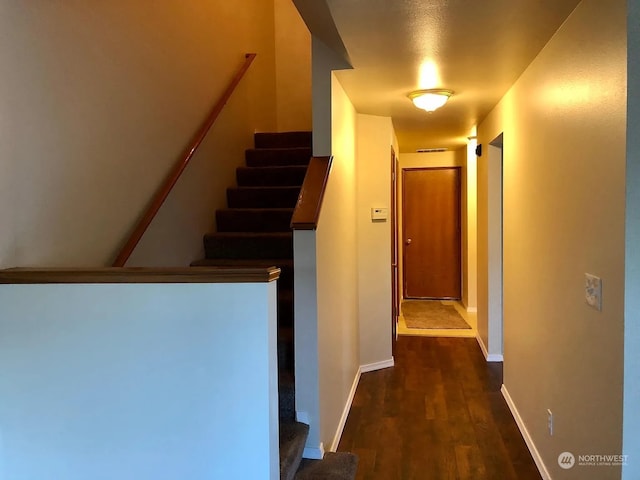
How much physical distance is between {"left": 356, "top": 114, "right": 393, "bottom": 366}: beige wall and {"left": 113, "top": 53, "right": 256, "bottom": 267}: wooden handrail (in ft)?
3.69

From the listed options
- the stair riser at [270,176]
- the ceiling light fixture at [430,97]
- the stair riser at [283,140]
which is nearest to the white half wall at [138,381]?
the ceiling light fixture at [430,97]

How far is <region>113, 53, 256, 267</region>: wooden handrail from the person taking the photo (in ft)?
7.80

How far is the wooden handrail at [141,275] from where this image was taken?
145 centimetres

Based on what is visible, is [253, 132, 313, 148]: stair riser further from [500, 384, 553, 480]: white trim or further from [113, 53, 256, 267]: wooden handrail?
[500, 384, 553, 480]: white trim

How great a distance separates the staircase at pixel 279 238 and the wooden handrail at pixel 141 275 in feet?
3.21

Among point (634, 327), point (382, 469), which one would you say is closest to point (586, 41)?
point (634, 327)

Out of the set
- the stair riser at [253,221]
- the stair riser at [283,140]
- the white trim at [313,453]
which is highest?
the stair riser at [283,140]

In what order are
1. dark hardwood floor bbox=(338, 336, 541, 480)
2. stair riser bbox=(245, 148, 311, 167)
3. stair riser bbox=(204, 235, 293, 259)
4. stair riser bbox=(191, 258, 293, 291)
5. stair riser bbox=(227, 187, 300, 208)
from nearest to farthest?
dark hardwood floor bbox=(338, 336, 541, 480)
stair riser bbox=(191, 258, 293, 291)
stair riser bbox=(204, 235, 293, 259)
stair riser bbox=(227, 187, 300, 208)
stair riser bbox=(245, 148, 311, 167)

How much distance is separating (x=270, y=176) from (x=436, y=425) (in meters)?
2.24

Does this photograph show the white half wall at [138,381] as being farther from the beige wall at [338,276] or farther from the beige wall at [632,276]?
the beige wall at [632,276]

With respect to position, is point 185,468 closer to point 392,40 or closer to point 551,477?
point 551,477

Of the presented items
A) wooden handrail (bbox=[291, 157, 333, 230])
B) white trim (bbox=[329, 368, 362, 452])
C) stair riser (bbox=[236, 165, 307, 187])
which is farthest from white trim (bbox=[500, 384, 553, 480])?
stair riser (bbox=[236, 165, 307, 187])

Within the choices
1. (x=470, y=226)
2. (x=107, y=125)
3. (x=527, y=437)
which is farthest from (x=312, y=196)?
(x=470, y=226)

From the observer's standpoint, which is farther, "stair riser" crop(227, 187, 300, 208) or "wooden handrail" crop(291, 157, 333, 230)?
"stair riser" crop(227, 187, 300, 208)
